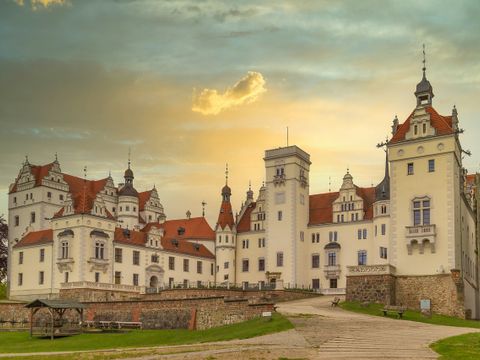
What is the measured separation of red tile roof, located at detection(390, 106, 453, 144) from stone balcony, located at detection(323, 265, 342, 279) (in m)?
21.6

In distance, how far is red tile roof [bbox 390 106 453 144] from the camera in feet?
178

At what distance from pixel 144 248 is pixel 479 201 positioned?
34.7m

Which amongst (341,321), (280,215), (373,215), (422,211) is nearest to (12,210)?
(280,215)

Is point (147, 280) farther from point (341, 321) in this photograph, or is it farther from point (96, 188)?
point (341, 321)

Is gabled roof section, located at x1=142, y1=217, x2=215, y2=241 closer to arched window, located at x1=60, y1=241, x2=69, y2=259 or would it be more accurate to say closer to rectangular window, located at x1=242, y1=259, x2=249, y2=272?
rectangular window, located at x1=242, y1=259, x2=249, y2=272

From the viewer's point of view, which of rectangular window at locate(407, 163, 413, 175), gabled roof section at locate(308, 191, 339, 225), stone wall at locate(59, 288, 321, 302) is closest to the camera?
rectangular window at locate(407, 163, 413, 175)

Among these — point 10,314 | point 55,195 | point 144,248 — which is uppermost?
point 55,195

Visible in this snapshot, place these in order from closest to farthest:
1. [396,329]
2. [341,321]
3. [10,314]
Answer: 1. [396,329]
2. [341,321]
3. [10,314]

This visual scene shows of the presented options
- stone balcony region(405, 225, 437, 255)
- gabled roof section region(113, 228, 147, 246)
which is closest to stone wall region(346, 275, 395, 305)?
stone balcony region(405, 225, 437, 255)

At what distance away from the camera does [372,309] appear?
4700 cm

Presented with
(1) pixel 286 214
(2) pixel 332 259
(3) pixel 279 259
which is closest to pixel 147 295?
(3) pixel 279 259

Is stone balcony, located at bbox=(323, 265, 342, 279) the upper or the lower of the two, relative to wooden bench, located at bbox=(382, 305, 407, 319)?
upper

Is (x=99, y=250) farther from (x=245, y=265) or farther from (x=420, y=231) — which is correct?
(x=420, y=231)

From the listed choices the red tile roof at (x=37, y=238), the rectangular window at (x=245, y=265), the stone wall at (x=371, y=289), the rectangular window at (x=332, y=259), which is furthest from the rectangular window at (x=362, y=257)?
the red tile roof at (x=37, y=238)
